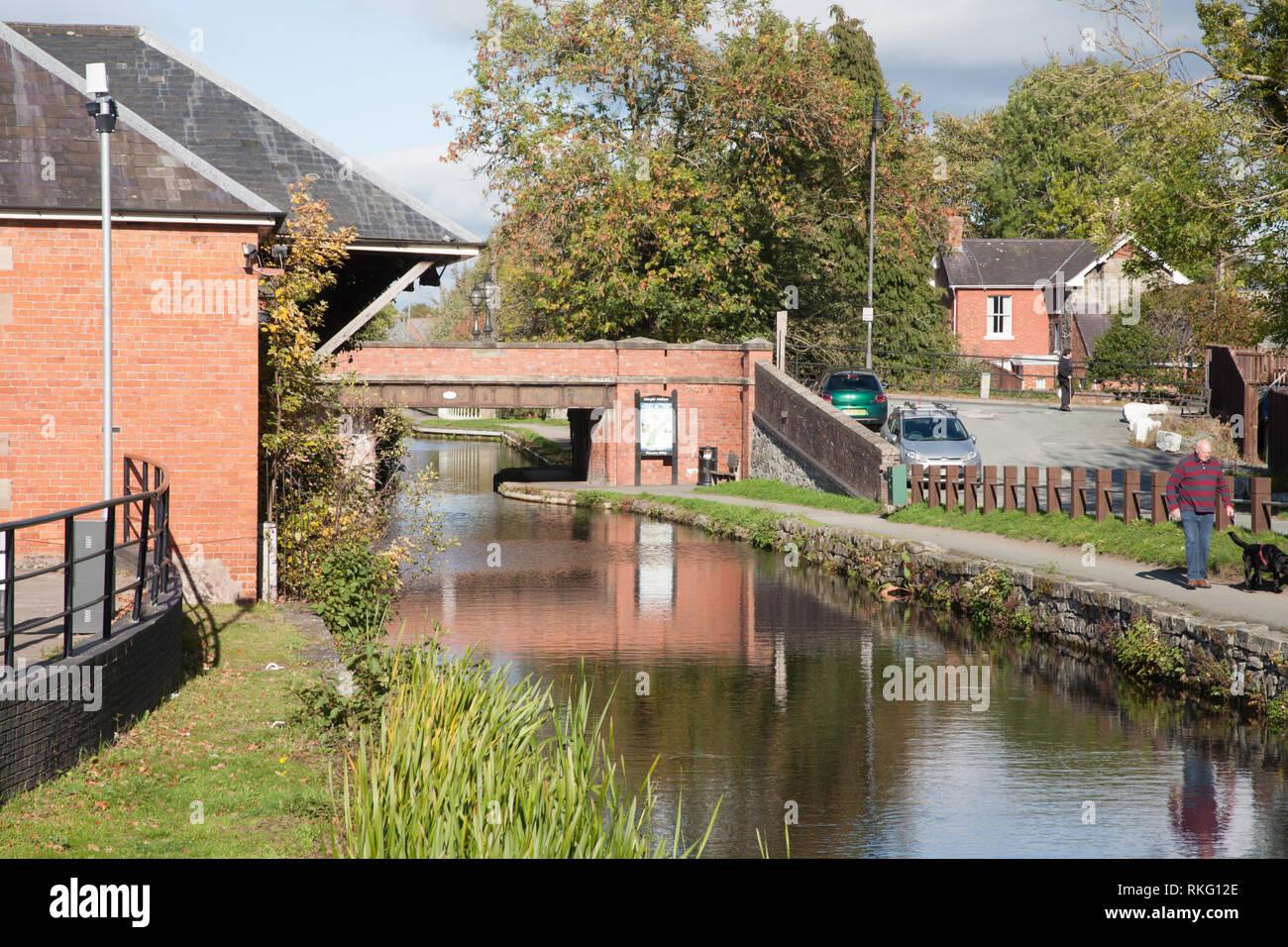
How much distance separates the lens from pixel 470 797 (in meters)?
7.10

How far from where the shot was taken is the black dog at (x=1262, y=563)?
14305mm

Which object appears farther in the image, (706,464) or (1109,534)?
(706,464)

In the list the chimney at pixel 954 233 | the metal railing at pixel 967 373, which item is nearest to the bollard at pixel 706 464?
the metal railing at pixel 967 373

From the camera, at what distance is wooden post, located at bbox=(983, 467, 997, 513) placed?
22.7 m

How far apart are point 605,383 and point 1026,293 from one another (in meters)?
34.8

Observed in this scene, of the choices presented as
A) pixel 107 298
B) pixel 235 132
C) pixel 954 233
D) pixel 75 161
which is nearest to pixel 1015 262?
pixel 954 233

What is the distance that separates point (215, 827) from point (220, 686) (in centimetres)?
372

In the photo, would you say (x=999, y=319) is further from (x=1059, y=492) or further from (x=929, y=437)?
(x=1059, y=492)

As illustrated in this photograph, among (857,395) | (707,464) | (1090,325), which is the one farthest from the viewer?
(1090,325)

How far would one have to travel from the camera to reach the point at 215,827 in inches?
290

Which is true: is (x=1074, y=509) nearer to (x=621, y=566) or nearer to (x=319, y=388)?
(x=621, y=566)

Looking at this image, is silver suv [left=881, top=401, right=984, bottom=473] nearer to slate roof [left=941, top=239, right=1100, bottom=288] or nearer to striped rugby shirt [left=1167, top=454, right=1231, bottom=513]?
striped rugby shirt [left=1167, top=454, right=1231, bottom=513]

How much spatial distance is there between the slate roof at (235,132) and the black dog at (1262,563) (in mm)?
10773
